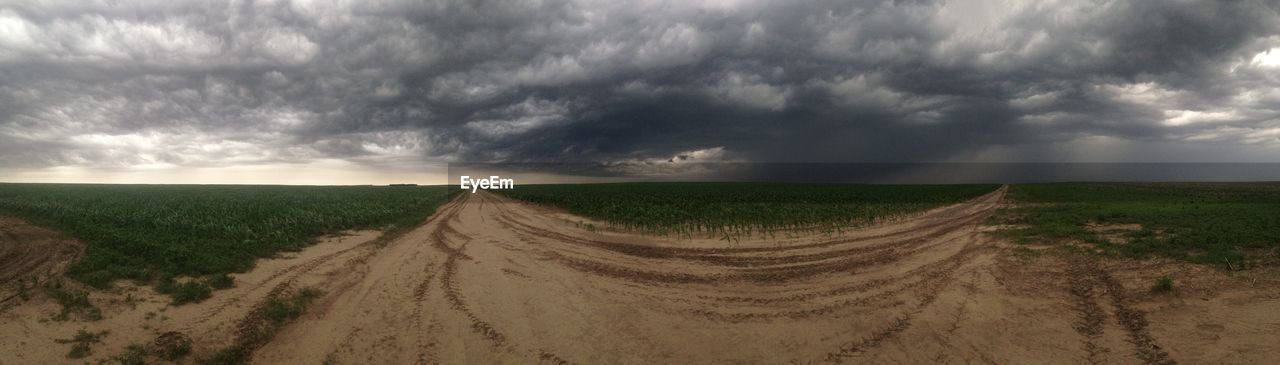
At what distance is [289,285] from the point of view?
9312mm

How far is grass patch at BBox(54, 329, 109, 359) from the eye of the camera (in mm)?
6098

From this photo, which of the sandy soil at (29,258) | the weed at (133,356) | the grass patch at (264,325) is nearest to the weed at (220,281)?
the grass patch at (264,325)

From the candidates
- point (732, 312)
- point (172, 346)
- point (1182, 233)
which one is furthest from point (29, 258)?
point (1182, 233)

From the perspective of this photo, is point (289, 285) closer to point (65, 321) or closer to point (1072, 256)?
point (65, 321)

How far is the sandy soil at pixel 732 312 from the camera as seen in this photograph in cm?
613

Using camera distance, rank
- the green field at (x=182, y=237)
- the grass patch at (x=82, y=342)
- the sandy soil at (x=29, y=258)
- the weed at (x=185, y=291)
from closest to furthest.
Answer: the grass patch at (x=82, y=342) < the weed at (x=185, y=291) < the sandy soil at (x=29, y=258) < the green field at (x=182, y=237)

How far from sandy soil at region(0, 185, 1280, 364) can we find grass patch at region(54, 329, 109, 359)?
12 centimetres

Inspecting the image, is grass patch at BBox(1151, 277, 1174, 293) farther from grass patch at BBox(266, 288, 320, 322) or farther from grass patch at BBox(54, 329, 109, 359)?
grass patch at BBox(54, 329, 109, 359)

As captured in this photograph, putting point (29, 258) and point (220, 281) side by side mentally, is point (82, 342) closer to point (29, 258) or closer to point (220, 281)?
point (220, 281)

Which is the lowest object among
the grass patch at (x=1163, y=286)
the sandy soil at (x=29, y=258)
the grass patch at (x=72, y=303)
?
the grass patch at (x=1163, y=286)

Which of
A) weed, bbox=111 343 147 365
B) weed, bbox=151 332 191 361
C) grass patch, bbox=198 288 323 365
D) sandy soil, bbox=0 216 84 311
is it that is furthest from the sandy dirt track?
sandy soil, bbox=0 216 84 311

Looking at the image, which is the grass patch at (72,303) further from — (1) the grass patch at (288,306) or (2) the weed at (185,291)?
(1) the grass patch at (288,306)

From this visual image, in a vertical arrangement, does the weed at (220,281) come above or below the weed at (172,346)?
above

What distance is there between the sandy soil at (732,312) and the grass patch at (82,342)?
0.12 m
